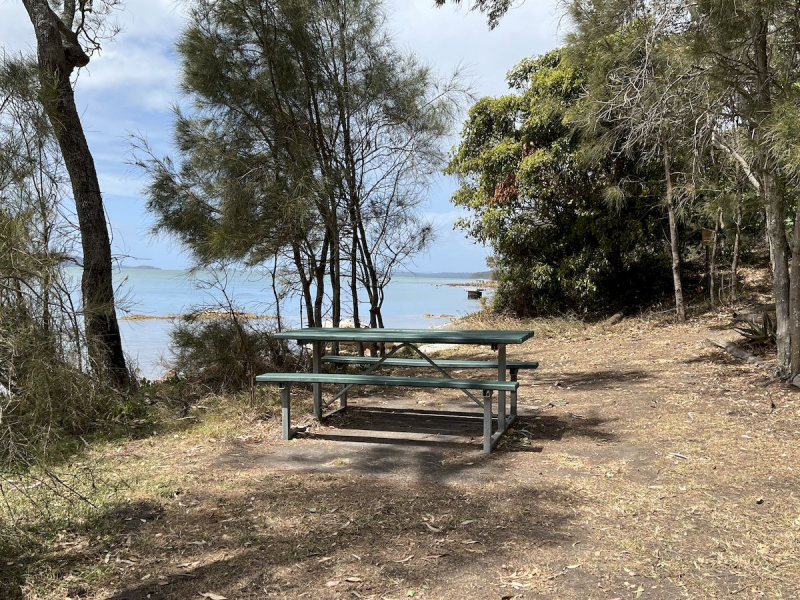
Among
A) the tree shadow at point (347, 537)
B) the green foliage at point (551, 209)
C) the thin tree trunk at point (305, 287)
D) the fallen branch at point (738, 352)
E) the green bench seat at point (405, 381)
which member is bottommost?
the tree shadow at point (347, 537)

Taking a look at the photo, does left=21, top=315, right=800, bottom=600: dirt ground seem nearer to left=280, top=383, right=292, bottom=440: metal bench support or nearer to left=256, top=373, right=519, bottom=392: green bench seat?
left=280, top=383, right=292, bottom=440: metal bench support

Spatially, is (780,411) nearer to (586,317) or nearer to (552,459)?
(552,459)

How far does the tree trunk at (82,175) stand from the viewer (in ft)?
18.0

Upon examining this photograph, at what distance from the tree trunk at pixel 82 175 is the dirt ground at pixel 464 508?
1.12m

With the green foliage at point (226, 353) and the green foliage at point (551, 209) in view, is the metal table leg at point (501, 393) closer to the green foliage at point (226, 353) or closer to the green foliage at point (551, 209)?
the green foliage at point (226, 353)

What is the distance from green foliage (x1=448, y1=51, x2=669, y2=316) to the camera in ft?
37.0

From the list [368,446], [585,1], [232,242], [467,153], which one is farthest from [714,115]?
[467,153]

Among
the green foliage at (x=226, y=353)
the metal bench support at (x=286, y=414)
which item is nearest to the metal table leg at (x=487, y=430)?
the metal bench support at (x=286, y=414)

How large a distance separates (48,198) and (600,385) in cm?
535

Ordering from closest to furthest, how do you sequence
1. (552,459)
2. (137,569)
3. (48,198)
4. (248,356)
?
(137,569), (552,459), (48,198), (248,356)

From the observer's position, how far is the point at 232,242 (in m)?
6.34

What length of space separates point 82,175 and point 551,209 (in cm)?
865

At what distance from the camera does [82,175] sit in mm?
5754

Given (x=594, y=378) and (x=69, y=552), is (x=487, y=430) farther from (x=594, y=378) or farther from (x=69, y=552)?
(x=594, y=378)
